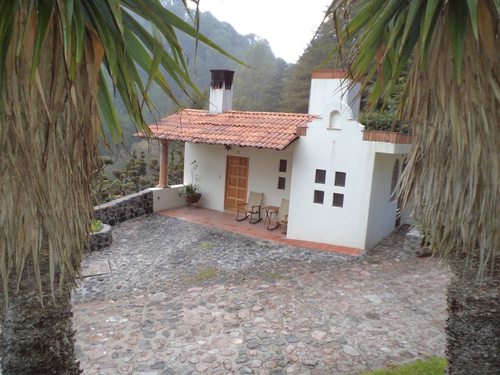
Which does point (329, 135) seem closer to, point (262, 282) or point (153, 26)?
point (262, 282)

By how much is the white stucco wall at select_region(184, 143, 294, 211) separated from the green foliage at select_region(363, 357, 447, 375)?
8107mm

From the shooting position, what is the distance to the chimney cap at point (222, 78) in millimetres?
15629

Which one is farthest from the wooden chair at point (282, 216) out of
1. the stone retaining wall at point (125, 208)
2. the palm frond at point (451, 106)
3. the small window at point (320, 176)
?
the palm frond at point (451, 106)

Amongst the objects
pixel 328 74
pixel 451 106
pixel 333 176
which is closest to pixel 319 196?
pixel 333 176

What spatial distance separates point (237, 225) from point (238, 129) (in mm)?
3265

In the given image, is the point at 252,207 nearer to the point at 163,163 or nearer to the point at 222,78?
the point at 163,163

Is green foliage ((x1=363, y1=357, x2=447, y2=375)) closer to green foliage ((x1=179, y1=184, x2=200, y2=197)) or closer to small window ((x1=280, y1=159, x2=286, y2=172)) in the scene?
small window ((x1=280, y1=159, x2=286, y2=172))

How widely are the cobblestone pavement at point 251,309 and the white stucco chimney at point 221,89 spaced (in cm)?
664

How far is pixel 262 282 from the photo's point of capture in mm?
8992

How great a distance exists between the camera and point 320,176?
11688mm

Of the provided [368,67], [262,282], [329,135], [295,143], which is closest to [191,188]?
[295,143]

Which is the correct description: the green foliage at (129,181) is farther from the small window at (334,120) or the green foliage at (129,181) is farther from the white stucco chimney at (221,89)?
the small window at (334,120)

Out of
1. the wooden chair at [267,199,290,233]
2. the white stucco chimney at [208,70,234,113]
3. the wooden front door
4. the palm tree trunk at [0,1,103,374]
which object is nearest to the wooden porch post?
the wooden front door

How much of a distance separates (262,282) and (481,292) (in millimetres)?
5897
